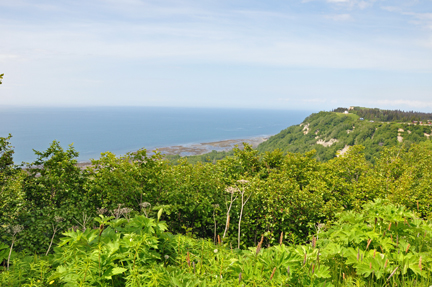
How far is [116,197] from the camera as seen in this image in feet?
23.1

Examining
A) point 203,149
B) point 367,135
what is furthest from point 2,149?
point 367,135

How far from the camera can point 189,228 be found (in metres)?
4.53

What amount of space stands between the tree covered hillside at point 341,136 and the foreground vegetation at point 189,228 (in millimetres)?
97306

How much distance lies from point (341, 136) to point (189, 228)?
161 m

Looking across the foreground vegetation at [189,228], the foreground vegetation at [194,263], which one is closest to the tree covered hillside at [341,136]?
the foreground vegetation at [189,228]

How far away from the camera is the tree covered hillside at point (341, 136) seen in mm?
117812

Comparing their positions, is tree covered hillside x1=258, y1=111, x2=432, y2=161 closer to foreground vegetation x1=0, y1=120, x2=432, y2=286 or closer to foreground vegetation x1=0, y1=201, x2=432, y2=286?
foreground vegetation x1=0, y1=120, x2=432, y2=286

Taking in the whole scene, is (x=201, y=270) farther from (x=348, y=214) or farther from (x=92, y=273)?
(x=348, y=214)

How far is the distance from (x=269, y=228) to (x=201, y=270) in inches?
230

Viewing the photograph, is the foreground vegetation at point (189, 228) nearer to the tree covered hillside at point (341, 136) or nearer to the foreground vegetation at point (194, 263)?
the foreground vegetation at point (194, 263)

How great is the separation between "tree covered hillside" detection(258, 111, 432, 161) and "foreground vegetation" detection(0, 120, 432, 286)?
9731 centimetres

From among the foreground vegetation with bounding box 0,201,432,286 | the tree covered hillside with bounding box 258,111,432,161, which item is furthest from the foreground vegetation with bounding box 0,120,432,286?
the tree covered hillside with bounding box 258,111,432,161

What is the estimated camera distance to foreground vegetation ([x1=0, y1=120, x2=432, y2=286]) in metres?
2.92

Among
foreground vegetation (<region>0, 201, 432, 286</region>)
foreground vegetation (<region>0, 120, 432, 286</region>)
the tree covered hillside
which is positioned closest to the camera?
foreground vegetation (<region>0, 201, 432, 286</region>)
